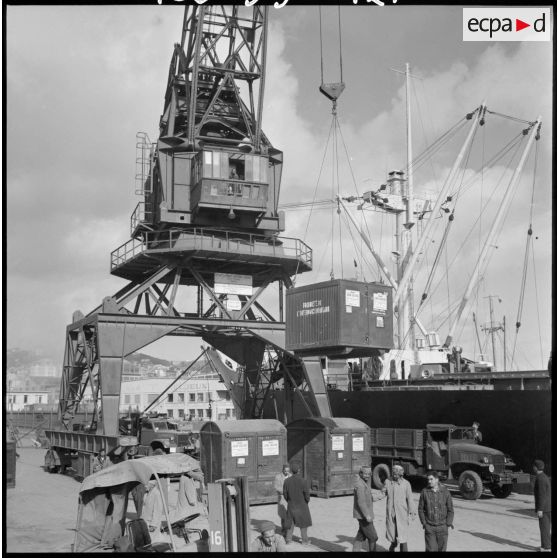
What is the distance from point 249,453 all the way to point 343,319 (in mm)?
5492

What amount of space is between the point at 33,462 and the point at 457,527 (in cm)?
2695

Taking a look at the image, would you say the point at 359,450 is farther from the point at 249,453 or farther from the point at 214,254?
the point at 214,254

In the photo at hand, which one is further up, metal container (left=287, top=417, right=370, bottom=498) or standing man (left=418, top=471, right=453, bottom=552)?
standing man (left=418, top=471, right=453, bottom=552)

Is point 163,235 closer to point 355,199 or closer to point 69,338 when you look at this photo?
point 69,338

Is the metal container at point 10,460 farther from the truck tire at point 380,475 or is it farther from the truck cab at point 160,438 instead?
the truck tire at point 380,475

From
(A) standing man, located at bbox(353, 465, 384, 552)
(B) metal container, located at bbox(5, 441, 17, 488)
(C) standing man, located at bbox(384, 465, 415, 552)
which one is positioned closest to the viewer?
(C) standing man, located at bbox(384, 465, 415, 552)

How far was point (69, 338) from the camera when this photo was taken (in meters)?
35.5

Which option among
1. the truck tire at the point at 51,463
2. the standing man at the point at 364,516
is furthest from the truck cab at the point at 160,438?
the standing man at the point at 364,516

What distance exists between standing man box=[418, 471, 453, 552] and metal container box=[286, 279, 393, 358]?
11.7 metres

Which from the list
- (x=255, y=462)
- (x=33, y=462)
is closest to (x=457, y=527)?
(x=255, y=462)

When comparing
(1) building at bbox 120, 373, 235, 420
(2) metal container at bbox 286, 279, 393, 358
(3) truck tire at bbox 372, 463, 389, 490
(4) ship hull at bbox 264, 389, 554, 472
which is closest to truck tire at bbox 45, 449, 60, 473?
(2) metal container at bbox 286, 279, 393, 358

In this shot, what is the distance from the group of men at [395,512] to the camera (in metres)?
12.1

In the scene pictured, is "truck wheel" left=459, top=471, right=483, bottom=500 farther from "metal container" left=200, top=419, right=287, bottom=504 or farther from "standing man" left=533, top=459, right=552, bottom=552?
"standing man" left=533, top=459, right=552, bottom=552

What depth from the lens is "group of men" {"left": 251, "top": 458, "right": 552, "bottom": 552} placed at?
39.5 ft
